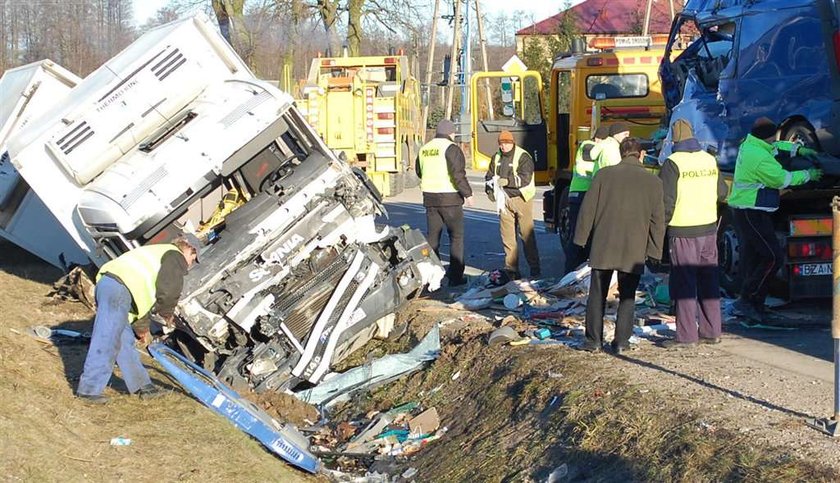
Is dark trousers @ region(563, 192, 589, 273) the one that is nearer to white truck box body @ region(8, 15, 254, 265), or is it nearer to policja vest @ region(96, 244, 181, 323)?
white truck box body @ region(8, 15, 254, 265)

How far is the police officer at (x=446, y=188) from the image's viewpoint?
1211 centimetres

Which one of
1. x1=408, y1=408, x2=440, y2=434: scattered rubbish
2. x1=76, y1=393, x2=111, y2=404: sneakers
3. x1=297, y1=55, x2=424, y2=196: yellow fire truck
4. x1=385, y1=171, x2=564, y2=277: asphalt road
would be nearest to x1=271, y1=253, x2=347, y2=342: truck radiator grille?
x1=408, y1=408, x2=440, y2=434: scattered rubbish

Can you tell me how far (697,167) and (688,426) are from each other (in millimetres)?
2645

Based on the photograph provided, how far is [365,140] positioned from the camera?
878 inches

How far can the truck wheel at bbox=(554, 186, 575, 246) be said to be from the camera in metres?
13.8

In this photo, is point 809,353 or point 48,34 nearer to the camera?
point 809,353

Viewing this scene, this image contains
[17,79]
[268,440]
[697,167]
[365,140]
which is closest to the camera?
[268,440]

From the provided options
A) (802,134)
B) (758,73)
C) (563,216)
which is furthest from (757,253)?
(563,216)

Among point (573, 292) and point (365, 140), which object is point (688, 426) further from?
point (365, 140)

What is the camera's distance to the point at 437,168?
12.2 m

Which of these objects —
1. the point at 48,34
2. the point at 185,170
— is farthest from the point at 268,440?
A: the point at 48,34

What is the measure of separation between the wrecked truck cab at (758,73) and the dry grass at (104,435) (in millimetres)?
4926

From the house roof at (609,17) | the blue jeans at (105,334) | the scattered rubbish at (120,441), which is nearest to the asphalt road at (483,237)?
the blue jeans at (105,334)

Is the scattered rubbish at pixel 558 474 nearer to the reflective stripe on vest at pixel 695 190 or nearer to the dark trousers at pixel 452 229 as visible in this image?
the reflective stripe on vest at pixel 695 190
